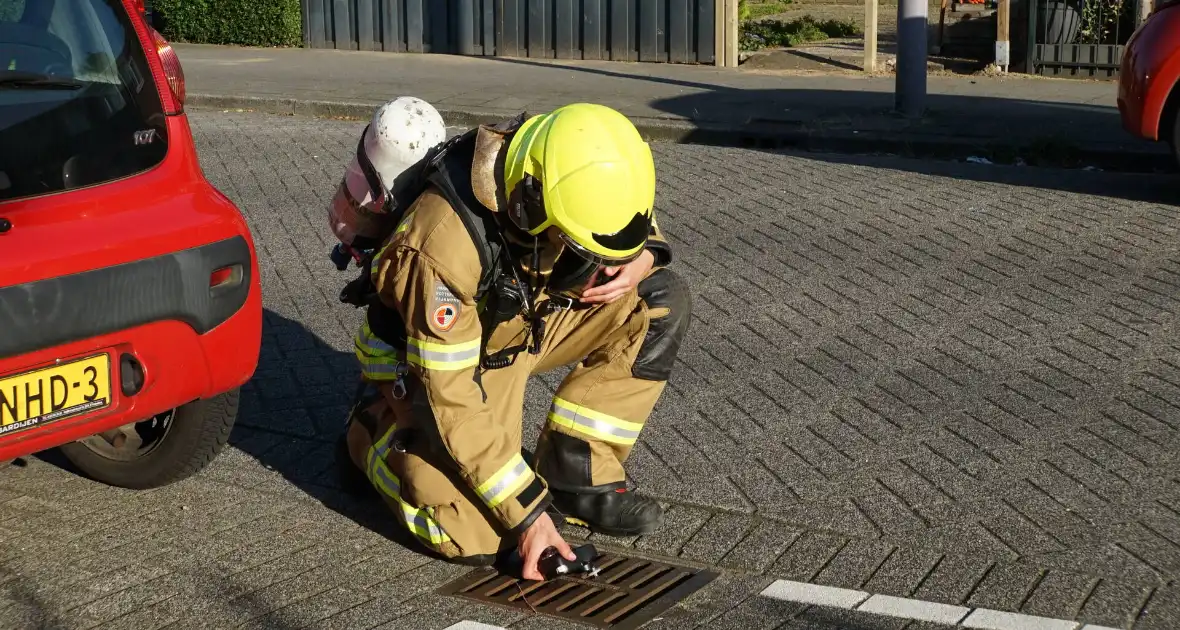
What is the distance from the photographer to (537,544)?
3.90 metres

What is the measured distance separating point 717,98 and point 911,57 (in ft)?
6.87

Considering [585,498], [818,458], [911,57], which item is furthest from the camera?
[911,57]

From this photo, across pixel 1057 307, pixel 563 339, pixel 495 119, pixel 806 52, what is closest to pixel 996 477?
pixel 563 339

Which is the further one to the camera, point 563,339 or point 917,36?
point 917,36

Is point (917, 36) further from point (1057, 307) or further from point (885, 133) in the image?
point (1057, 307)

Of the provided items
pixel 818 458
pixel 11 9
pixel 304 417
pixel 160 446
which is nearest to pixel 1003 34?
pixel 818 458

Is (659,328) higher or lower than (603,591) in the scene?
higher

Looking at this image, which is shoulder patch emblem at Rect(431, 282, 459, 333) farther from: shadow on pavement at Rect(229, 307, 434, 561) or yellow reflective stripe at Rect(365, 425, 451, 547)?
shadow on pavement at Rect(229, 307, 434, 561)

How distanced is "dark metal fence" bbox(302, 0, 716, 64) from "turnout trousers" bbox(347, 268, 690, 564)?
437 inches

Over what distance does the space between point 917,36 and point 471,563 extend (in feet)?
25.9

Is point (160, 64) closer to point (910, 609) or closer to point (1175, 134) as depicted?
point (910, 609)

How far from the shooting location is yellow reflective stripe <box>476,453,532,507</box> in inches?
150

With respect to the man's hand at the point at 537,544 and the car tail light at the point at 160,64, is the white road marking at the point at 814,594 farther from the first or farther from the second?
the car tail light at the point at 160,64

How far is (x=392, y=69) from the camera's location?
15.2 meters
